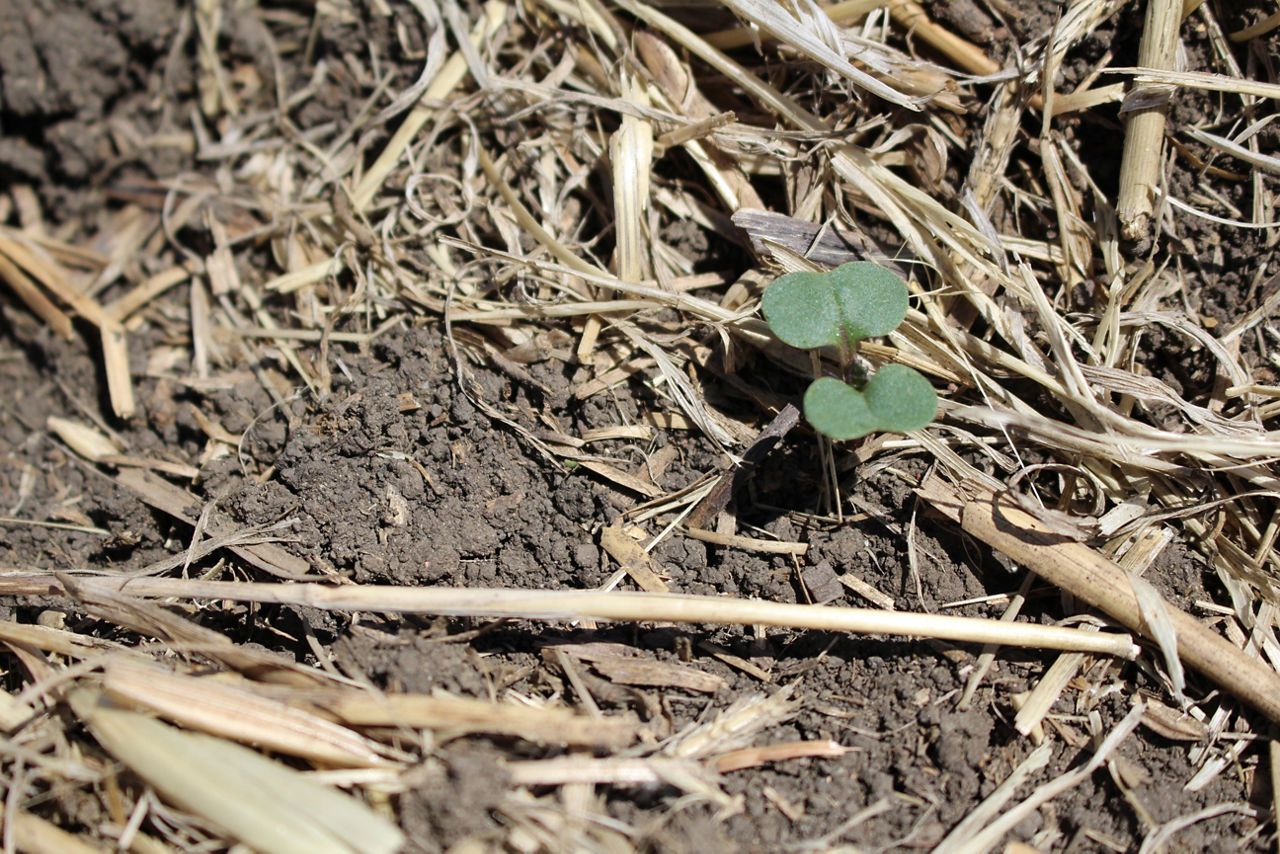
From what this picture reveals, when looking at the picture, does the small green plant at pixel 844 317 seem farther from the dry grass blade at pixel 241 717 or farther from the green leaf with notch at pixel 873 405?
the dry grass blade at pixel 241 717

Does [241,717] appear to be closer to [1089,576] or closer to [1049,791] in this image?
[1049,791]

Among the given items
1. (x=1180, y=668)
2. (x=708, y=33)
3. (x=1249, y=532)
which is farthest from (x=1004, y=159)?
(x=1180, y=668)

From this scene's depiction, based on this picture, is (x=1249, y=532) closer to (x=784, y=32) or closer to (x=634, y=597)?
(x=634, y=597)

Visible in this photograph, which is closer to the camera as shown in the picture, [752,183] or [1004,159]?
[1004,159]

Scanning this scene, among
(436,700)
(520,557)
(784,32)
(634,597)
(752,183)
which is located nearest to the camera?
(436,700)

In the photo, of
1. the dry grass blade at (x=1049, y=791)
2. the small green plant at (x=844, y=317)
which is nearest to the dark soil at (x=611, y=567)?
the dry grass blade at (x=1049, y=791)

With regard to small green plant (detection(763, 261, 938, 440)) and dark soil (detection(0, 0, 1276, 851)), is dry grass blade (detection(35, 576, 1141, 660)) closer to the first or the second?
dark soil (detection(0, 0, 1276, 851))

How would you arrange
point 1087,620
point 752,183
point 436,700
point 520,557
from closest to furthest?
point 436,700, point 1087,620, point 520,557, point 752,183
